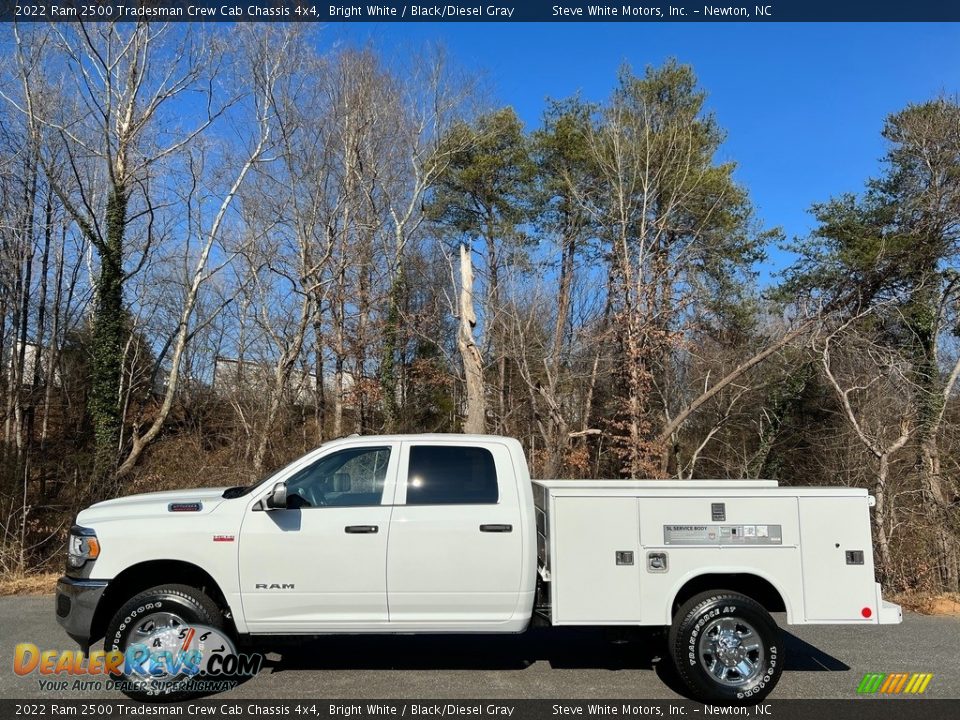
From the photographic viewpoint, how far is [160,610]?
5062mm

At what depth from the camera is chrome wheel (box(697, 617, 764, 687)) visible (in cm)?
511

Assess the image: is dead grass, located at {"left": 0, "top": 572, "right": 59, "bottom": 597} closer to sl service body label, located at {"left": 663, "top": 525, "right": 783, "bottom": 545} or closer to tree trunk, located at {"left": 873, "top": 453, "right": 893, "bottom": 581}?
sl service body label, located at {"left": 663, "top": 525, "right": 783, "bottom": 545}

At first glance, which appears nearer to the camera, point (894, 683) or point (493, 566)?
point (493, 566)

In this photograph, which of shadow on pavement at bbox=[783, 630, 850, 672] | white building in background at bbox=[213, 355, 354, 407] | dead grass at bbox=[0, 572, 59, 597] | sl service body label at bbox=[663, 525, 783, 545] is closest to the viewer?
sl service body label at bbox=[663, 525, 783, 545]

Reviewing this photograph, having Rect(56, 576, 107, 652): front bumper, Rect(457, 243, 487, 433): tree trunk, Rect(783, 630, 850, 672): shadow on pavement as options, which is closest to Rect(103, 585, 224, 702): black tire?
Rect(56, 576, 107, 652): front bumper

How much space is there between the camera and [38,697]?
5.12 metres

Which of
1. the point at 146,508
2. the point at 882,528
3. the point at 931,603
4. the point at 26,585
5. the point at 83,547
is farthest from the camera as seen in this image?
the point at 882,528

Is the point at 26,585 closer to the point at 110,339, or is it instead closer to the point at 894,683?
the point at 110,339

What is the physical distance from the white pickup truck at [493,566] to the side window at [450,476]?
0.08 m

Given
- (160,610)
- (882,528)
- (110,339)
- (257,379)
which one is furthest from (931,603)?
(257,379)

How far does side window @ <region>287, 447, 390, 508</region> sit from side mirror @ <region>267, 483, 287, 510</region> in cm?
16

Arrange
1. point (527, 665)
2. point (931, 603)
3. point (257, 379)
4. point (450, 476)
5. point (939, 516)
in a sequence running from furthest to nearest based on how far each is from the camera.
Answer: point (257, 379) < point (939, 516) < point (931, 603) < point (527, 665) < point (450, 476)

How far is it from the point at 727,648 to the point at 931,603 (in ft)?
17.9
